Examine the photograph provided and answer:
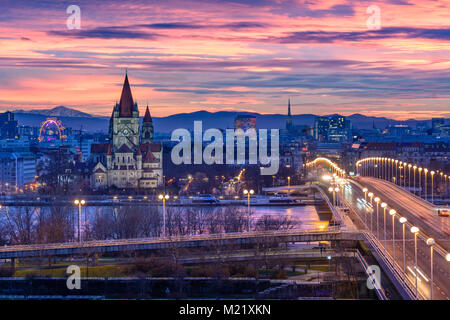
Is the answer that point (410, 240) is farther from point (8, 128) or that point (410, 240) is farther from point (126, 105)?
point (8, 128)

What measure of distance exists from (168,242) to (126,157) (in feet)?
83.7

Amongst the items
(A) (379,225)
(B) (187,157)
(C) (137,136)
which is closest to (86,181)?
(C) (137,136)

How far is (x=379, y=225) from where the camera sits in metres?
15.9

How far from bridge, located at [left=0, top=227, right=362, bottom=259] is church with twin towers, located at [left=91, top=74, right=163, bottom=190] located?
23.1 m

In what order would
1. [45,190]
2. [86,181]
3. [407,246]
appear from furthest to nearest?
[86,181], [45,190], [407,246]

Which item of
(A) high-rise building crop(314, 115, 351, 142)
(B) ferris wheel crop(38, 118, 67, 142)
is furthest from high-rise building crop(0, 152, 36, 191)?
(A) high-rise building crop(314, 115, 351, 142)

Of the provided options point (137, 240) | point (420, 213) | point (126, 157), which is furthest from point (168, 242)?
point (126, 157)

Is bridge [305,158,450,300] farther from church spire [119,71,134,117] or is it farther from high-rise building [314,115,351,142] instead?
high-rise building [314,115,351,142]

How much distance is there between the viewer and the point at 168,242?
48.9 ft

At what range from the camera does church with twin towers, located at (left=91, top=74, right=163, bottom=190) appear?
1550 inches

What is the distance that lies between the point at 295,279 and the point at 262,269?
3.78 ft

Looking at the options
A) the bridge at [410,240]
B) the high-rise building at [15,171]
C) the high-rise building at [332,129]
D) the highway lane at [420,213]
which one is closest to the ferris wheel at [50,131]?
the high-rise building at [15,171]

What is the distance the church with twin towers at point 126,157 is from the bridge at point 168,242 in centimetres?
2312
